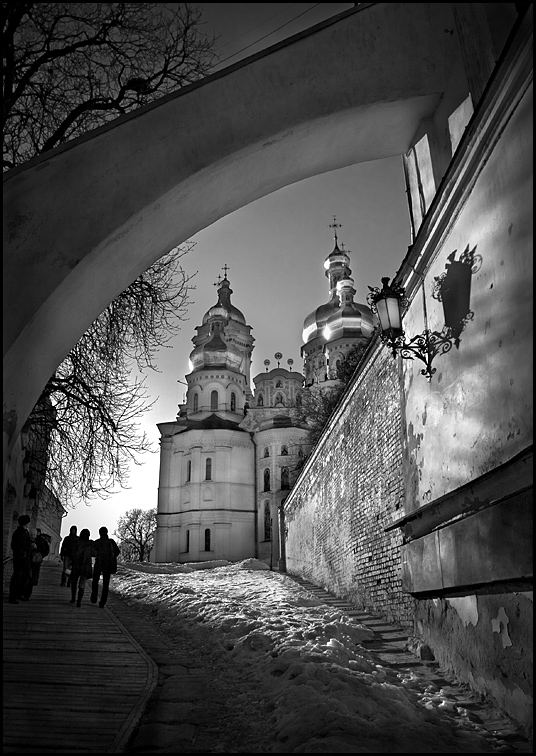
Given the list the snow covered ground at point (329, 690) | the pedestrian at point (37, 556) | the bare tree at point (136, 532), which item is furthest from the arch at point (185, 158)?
the bare tree at point (136, 532)

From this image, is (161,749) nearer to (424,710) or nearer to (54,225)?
(424,710)

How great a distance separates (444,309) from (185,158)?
9.63ft

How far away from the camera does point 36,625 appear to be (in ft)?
27.7

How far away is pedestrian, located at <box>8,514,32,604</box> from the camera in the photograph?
1045 centimetres

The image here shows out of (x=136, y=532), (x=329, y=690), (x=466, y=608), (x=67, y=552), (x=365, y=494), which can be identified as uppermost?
(x=365, y=494)

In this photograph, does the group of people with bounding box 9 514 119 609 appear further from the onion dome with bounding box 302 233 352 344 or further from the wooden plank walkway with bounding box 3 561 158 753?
the onion dome with bounding box 302 233 352 344

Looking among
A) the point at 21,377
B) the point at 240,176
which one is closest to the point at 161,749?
the point at 21,377

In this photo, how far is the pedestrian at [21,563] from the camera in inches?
412

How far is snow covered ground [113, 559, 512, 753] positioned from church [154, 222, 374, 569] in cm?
A: 2957

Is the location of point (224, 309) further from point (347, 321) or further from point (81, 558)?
point (81, 558)

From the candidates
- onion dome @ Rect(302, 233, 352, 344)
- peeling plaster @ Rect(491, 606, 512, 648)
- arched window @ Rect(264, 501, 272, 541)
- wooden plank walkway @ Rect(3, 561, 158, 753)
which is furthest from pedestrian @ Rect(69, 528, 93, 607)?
onion dome @ Rect(302, 233, 352, 344)

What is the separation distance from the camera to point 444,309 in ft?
19.7

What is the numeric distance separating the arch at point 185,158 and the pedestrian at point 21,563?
628 cm

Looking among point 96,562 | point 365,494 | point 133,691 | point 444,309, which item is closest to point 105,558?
point 96,562
